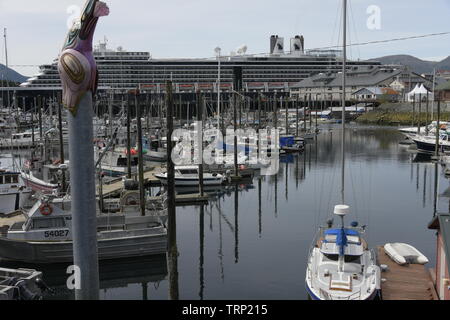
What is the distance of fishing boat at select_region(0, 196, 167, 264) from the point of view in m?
18.5

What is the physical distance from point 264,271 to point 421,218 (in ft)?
42.1

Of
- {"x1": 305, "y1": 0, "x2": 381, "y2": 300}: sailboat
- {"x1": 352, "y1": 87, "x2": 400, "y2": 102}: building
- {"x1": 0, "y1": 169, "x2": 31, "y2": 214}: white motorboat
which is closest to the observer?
{"x1": 305, "y1": 0, "x2": 381, "y2": 300}: sailboat

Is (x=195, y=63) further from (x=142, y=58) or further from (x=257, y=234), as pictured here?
(x=257, y=234)

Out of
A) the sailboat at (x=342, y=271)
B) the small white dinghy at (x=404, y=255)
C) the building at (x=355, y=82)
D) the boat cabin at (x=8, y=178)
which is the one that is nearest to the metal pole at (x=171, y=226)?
the sailboat at (x=342, y=271)

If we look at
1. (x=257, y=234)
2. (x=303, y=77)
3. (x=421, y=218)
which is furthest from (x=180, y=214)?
(x=303, y=77)

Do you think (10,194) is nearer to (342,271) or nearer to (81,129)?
(342,271)

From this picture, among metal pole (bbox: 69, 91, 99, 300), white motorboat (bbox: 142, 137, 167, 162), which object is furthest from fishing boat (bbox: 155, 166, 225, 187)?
metal pole (bbox: 69, 91, 99, 300)

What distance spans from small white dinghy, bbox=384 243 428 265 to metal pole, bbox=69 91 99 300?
1346 centimetres

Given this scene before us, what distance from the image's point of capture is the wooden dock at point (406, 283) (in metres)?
14.1

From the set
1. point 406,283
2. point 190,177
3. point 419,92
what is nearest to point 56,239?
point 406,283

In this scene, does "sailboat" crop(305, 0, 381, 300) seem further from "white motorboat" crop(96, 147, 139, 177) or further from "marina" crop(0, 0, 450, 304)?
"white motorboat" crop(96, 147, 139, 177)

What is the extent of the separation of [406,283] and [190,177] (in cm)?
2126

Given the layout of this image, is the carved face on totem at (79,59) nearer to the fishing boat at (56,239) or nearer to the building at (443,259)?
the building at (443,259)

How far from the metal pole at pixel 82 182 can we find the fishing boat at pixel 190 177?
28469mm
